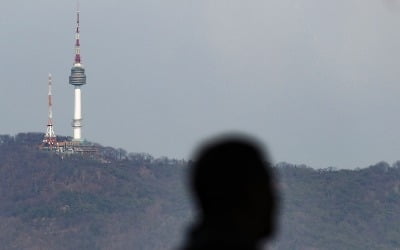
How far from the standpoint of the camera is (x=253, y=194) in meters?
3.58

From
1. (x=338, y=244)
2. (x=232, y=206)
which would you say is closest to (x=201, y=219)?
(x=232, y=206)

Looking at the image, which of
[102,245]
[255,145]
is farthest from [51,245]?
[255,145]

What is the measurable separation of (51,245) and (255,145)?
196 meters

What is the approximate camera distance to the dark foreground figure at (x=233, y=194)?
355cm

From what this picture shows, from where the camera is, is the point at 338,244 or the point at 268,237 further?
the point at 338,244

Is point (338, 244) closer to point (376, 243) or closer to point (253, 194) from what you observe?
point (376, 243)

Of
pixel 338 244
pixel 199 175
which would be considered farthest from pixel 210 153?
pixel 338 244

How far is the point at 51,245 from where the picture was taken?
198 m

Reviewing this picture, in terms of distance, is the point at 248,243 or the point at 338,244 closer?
the point at 248,243

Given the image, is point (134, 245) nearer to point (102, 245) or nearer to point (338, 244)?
point (102, 245)

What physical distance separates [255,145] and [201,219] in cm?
21

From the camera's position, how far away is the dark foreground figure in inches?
140

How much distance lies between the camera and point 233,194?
11.8 feet

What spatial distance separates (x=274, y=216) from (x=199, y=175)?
0.17m
